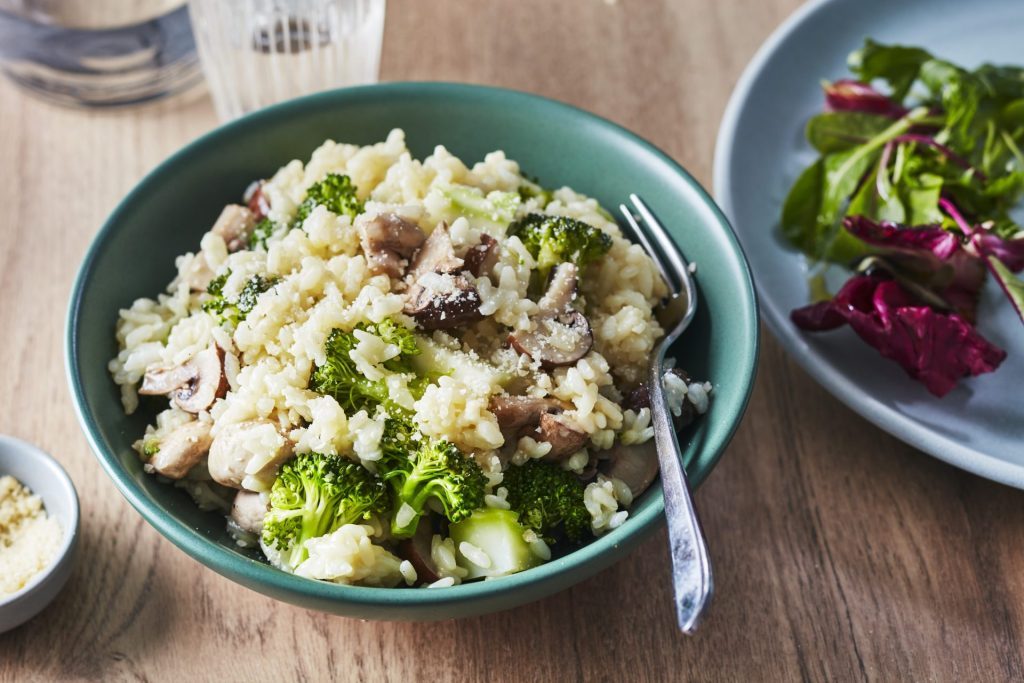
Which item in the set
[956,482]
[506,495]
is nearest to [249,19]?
[506,495]

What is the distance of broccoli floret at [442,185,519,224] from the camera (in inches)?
107

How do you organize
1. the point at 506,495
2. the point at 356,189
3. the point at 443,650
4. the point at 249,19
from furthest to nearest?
the point at 249,19, the point at 356,189, the point at 443,650, the point at 506,495

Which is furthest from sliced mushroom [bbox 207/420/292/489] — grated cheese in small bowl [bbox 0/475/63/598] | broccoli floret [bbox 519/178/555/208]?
broccoli floret [bbox 519/178/555/208]

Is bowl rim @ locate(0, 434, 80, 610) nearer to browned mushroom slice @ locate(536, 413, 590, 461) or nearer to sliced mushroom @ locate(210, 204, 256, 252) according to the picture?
sliced mushroom @ locate(210, 204, 256, 252)

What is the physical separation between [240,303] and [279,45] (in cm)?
161

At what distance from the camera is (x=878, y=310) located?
3102mm

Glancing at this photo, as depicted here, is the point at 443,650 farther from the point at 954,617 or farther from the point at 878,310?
the point at 878,310

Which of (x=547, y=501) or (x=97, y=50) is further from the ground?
(x=97, y=50)

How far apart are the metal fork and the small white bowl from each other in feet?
4.94

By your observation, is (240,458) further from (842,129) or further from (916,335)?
(842,129)

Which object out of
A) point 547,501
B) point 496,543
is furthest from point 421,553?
point 547,501

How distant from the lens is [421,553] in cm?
238

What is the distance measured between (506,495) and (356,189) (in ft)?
3.24

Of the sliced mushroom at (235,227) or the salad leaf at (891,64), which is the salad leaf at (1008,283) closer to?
the salad leaf at (891,64)
